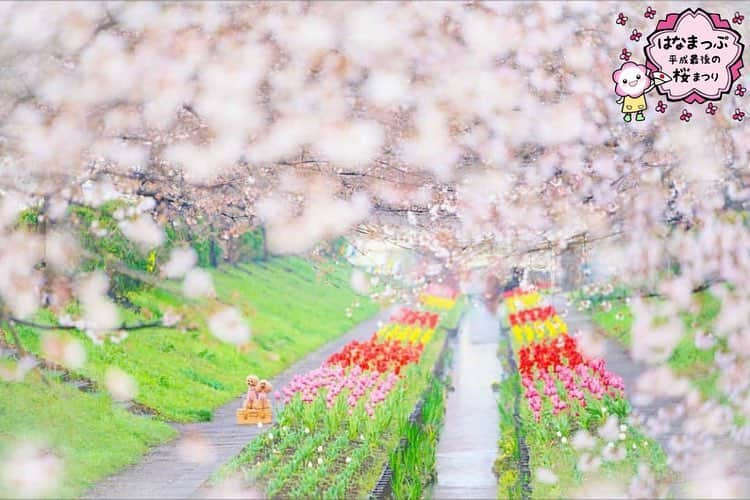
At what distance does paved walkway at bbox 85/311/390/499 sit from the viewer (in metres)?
8.95

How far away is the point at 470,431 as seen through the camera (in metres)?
15.6

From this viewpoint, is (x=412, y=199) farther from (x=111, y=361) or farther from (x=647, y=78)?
(x=111, y=361)

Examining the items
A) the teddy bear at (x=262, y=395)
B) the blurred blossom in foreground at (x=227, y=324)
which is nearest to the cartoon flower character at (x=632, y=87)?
the blurred blossom in foreground at (x=227, y=324)

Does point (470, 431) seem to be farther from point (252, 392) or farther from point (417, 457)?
point (417, 457)

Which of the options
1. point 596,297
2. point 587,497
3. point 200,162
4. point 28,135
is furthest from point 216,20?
point 596,297

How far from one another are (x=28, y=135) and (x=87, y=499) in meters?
2.88

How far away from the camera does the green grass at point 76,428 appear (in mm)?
9875

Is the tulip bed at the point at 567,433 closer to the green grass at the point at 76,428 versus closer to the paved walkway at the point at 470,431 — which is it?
the paved walkway at the point at 470,431

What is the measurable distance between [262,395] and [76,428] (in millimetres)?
2165

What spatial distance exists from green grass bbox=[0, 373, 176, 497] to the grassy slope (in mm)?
10

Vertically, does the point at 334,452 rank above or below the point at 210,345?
below

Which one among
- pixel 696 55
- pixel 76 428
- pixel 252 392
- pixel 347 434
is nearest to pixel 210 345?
pixel 252 392

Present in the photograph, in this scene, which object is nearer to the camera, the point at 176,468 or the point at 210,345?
the point at 176,468

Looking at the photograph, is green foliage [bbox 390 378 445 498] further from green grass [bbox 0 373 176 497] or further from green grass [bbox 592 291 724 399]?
green grass [bbox 592 291 724 399]
